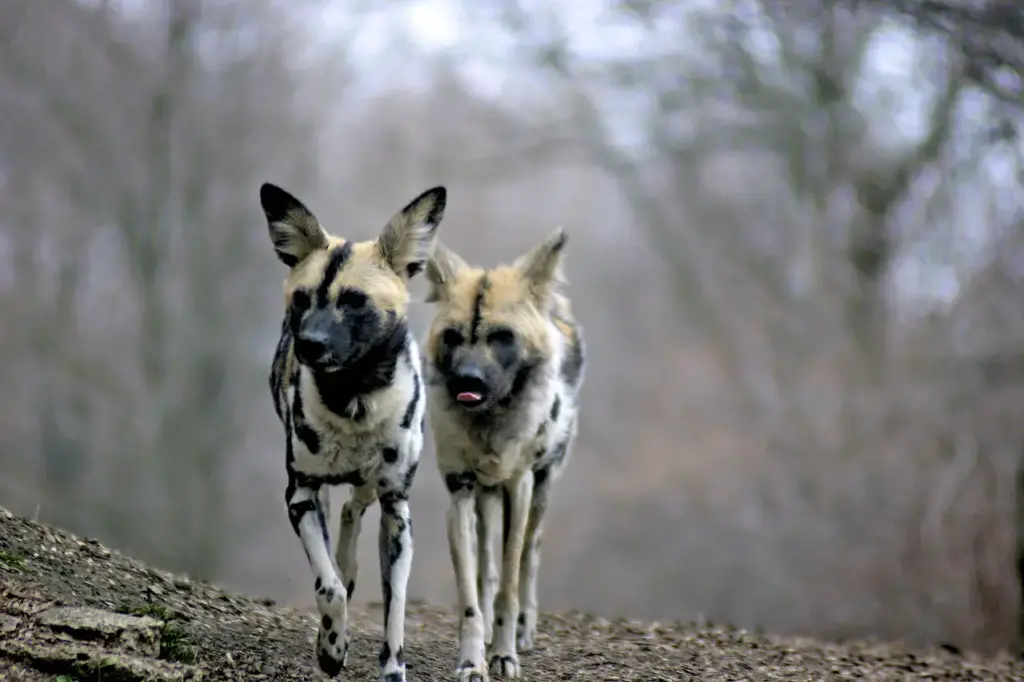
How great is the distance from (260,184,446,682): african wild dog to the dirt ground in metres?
0.44

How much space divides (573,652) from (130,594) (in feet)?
7.22

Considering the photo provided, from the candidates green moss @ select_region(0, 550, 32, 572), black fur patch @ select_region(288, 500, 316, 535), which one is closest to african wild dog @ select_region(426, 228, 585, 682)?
black fur patch @ select_region(288, 500, 316, 535)

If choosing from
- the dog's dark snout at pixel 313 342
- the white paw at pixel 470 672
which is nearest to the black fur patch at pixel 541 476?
the white paw at pixel 470 672

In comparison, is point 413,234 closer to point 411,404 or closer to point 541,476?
point 411,404

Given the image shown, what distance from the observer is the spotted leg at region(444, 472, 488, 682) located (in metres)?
4.32

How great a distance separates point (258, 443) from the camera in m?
10.4

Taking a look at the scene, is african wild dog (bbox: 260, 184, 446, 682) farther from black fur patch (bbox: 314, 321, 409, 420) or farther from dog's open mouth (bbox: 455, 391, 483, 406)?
dog's open mouth (bbox: 455, 391, 483, 406)

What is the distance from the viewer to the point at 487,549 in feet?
17.0

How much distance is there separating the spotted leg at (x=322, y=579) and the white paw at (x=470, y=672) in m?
0.52

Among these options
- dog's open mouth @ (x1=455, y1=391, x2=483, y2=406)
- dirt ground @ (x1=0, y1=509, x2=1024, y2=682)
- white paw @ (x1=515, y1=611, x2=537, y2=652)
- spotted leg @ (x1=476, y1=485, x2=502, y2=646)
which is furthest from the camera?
white paw @ (x1=515, y1=611, x2=537, y2=652)

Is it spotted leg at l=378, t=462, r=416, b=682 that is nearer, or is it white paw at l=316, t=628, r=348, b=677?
white paw at l=316, t=628, r=348, b=677

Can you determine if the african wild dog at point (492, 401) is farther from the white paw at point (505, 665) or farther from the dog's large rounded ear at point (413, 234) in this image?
the dog's large rounded ear at point (413, 234)

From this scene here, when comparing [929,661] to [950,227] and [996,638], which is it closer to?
[996,638]

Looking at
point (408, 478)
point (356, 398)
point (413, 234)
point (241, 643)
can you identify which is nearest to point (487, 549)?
point (408, 478)
